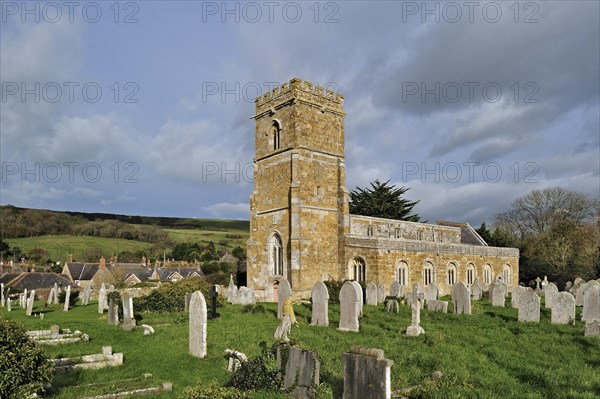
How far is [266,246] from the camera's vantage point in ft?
99.9

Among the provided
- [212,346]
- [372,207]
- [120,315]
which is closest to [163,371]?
[212,346]

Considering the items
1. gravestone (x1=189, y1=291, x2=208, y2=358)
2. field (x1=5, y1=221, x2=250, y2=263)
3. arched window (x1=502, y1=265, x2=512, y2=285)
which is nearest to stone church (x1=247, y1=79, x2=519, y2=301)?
arched window (x1=502, y1=265, x2=512, y2=285)

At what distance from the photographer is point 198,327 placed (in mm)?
11555

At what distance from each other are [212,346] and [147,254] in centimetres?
7886

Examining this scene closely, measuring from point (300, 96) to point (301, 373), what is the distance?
23.3 metres

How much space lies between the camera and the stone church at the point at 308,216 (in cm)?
2833

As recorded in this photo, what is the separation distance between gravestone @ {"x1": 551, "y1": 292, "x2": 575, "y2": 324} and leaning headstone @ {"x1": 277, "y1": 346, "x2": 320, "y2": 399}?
438 inches

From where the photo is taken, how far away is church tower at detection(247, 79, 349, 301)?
28375 mm

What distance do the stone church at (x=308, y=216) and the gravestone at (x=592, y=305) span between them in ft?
44.6

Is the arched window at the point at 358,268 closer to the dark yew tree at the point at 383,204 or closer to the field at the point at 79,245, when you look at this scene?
the dark yew tree at the point at 383,204

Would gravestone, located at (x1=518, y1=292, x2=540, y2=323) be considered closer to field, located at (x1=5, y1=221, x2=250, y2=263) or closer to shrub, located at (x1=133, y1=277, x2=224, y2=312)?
shrub, located at (x1=133, y1=277, x2=224, y2=312)

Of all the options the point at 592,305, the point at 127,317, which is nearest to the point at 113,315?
the point at 127,317

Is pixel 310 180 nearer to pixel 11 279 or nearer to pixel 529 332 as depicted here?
pixel 529 332

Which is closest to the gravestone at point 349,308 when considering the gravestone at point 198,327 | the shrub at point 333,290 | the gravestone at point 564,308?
the gravestone at point 198,327
